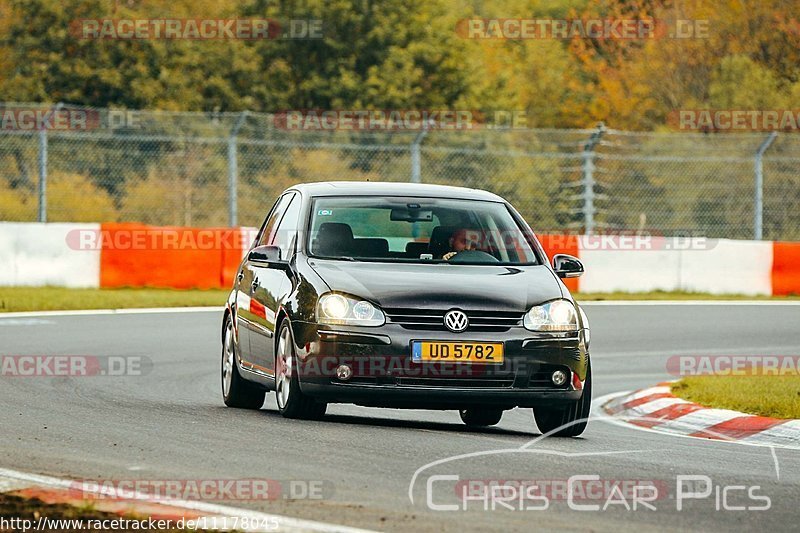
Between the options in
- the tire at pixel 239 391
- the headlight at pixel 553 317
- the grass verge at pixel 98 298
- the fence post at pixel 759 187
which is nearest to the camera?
the headlight at pixel 553 317

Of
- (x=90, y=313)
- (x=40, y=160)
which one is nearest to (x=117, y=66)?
(x=40, y=160)

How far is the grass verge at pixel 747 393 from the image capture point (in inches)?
454

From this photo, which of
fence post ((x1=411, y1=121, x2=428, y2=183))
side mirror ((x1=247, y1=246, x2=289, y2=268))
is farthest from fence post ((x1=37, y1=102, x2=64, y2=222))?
side mirror ((x1=247, y1=246, x2=289, y2=268))

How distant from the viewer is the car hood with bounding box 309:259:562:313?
31.3 ft

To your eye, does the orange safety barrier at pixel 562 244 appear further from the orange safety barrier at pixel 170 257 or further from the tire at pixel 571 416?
the tire at pixel 571 416

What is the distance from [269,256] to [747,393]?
411 centimetres

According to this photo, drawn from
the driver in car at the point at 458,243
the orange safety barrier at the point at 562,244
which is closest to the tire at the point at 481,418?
the driver in car at the point at 458,243

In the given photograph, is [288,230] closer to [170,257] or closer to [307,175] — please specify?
[170,257]

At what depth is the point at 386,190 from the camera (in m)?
11.0

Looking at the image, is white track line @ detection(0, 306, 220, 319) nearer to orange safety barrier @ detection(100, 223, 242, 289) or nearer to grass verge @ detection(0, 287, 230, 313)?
grass verge @ detection(0, 287, 230, 313)

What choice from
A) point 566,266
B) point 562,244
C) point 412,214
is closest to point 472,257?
point 412,214

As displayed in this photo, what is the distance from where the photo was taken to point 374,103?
2052 inches

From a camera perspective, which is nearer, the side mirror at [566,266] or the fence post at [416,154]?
the side mirror at [566,266]

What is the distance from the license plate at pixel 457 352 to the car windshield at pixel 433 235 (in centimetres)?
98
